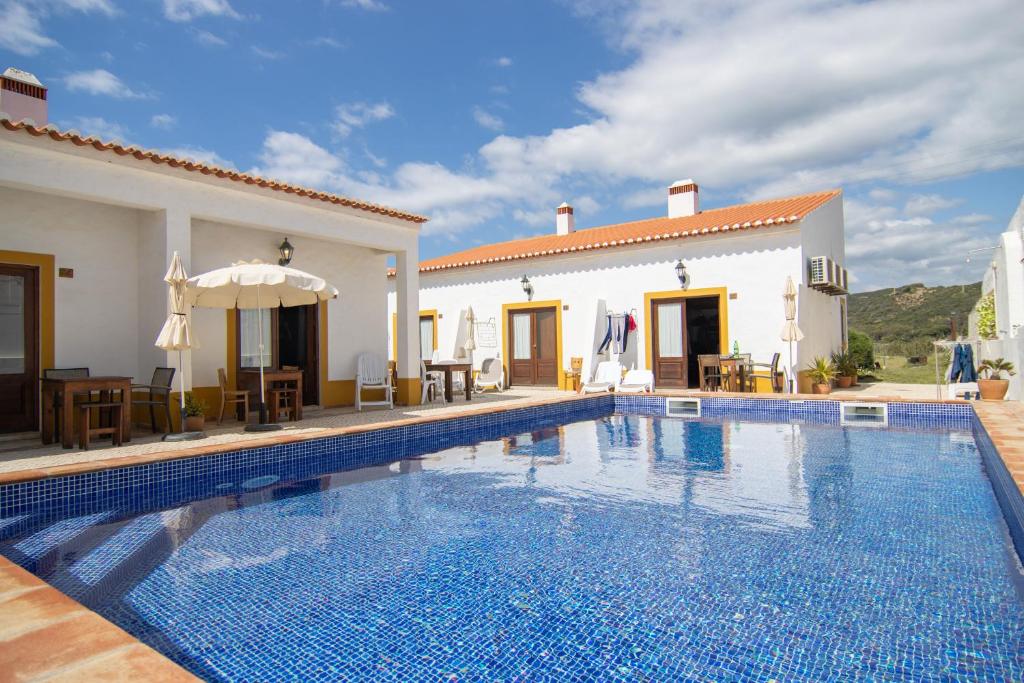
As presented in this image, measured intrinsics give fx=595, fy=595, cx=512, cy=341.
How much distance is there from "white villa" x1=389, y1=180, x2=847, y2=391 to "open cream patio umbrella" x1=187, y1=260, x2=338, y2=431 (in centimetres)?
708

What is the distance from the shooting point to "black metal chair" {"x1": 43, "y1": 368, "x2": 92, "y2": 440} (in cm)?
727

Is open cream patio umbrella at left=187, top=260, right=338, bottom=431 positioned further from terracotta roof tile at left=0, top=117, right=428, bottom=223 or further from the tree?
the tree

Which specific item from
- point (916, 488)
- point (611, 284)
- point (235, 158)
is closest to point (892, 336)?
point (611, 284)

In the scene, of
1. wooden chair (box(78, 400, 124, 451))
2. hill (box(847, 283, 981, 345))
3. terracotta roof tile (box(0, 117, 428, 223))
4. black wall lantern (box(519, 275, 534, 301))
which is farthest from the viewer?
hill (box(847, 283, 981, 345))

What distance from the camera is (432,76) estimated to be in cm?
1588

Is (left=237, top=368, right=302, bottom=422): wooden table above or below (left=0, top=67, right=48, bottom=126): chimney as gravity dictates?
below

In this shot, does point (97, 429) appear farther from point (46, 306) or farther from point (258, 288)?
point (258, 288)

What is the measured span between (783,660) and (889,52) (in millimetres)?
12015

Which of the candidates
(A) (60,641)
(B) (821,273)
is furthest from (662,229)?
(A) (60,641)

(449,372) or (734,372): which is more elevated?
(449,372)

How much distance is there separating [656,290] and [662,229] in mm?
1859

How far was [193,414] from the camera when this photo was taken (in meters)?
8.24

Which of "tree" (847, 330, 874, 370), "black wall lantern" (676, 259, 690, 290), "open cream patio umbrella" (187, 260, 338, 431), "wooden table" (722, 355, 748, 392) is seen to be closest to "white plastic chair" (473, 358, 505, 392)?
"black wall lantern" (676, 259, 690, 290)

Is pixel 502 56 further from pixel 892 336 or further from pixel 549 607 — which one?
pixel 892 336
